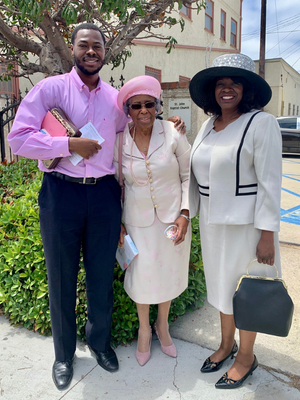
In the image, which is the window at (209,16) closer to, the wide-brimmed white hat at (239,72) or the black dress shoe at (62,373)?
the wide-brimmed white hat at (239,72)

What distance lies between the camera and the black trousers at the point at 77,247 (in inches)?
86.4

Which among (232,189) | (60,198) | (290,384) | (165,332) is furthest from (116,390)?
(232,189)

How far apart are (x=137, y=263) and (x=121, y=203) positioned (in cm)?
44

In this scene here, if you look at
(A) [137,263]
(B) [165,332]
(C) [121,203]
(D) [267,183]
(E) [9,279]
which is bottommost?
(B) [165,332]

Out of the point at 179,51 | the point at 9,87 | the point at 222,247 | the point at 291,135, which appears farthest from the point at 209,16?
the point at 222,247

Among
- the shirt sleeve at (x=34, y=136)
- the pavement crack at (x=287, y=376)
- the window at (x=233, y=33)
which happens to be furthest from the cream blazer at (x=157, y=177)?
the window at (x=233, y=33)

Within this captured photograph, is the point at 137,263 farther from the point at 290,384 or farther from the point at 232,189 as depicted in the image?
the point at 290,384

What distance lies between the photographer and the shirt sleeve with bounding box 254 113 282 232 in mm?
1934

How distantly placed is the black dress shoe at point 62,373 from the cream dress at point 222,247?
111 cm

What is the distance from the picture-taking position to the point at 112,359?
8.25 feet

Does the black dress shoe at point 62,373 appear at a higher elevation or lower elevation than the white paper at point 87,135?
lower

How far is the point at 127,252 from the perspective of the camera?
246 centimetres

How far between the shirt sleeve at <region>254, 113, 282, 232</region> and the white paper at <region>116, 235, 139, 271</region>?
0.87 m

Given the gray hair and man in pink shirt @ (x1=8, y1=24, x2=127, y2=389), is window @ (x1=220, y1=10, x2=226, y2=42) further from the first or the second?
man in pink shirt @ (x1=8, y1=24, x2=127, y2=389)
